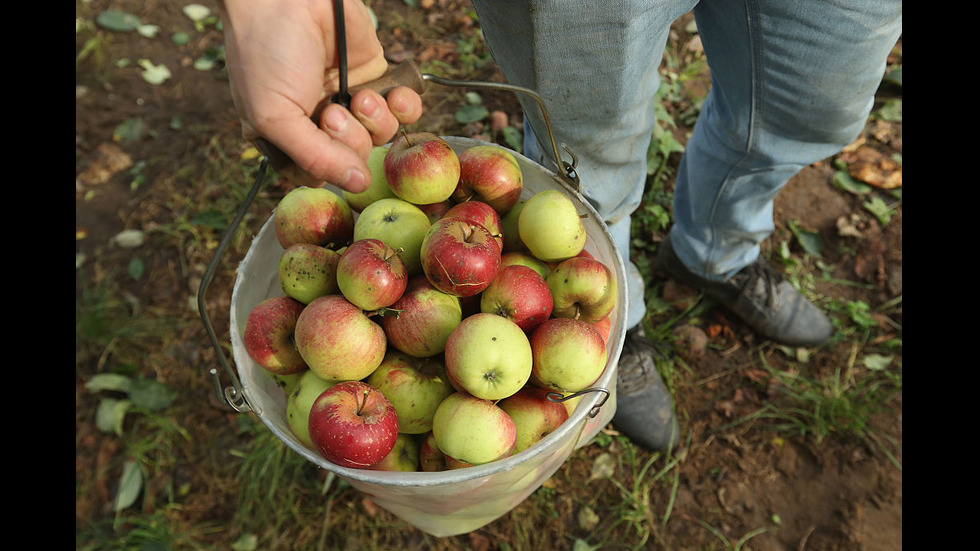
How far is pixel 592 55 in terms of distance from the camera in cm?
155

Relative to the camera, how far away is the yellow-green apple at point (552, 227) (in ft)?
5.72

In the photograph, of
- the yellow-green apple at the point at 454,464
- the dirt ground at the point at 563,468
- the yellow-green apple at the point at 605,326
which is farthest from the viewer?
the dirt ground at the point at 563,468

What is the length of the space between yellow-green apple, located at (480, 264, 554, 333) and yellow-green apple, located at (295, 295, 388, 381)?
1.14 feet

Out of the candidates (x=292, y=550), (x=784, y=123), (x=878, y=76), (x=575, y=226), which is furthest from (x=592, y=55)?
(x=292, y=550)

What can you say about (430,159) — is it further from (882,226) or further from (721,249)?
(882,226)

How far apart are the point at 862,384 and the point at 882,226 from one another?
0.96m

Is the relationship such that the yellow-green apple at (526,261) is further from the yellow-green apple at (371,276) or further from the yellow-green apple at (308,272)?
the yellow-green apple at (308,272)

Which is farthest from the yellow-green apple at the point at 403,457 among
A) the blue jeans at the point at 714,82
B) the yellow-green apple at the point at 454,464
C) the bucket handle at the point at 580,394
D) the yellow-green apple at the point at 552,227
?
the blue jeans at the point at 714,82

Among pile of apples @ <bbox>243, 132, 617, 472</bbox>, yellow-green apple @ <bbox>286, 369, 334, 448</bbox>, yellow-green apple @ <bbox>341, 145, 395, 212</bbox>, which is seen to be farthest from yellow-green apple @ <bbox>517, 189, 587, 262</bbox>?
yellow-green apple @ <bbox>286, 369, 334, 448</bbox>

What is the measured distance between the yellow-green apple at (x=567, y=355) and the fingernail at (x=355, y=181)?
2.06ft

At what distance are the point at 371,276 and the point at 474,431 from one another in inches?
19.1

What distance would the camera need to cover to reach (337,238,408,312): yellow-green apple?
157 cm

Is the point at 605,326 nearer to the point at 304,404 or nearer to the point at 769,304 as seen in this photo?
the point at 304,404

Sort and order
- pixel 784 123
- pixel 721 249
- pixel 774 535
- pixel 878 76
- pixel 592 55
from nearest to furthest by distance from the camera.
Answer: pixel 592 55 → pixel 878 76 → pixel 784 123 → pixel 774 535 → pixel 721 249
